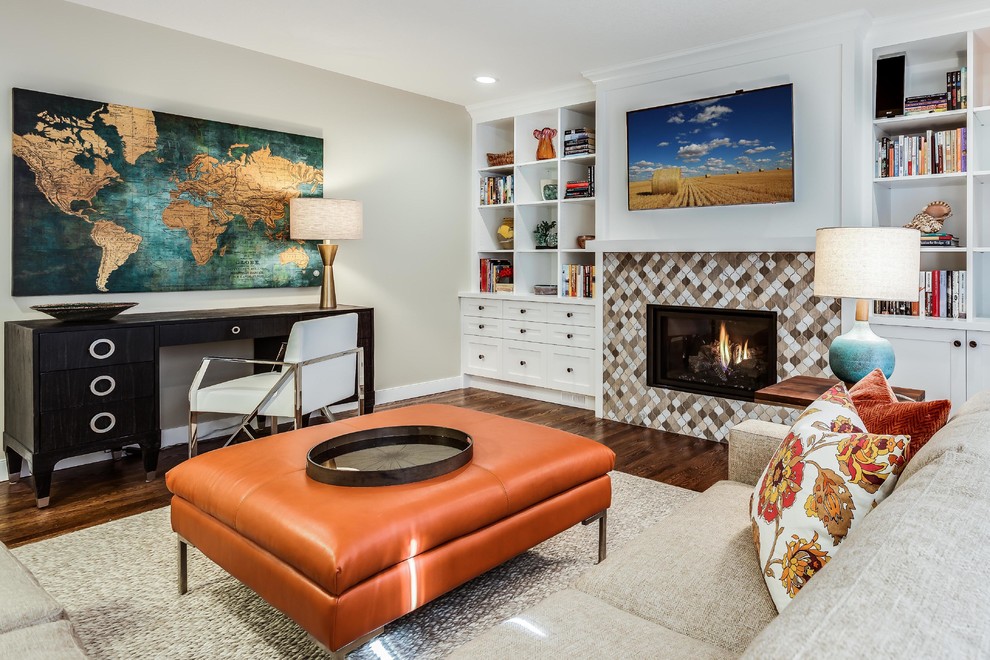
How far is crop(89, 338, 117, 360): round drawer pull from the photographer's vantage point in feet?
10.2

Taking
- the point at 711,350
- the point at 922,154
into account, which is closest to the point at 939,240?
the point at 922,154

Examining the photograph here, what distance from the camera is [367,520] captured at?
1.61 metres

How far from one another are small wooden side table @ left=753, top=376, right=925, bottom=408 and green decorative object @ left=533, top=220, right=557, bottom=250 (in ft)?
8.71

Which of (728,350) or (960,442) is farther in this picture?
(728,350)

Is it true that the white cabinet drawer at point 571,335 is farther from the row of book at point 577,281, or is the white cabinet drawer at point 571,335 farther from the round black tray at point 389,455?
the round black tray at point 389,455

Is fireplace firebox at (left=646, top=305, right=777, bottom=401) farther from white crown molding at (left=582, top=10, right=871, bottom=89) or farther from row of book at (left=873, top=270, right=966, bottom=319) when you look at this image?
white crown molding at (left=582, top=10, right=871, bottom=89)

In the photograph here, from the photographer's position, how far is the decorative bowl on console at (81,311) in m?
3.04

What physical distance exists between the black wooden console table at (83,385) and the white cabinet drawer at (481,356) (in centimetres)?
248

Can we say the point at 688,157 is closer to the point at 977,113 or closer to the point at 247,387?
the point at 977,113

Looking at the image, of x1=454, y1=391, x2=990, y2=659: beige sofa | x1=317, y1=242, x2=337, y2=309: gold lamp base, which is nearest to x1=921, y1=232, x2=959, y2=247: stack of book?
x1=454, y1=391, x2=990, y2=659: beige sofa

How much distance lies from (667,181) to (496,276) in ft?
6.05

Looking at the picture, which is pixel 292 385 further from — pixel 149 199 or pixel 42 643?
pixel 42 643

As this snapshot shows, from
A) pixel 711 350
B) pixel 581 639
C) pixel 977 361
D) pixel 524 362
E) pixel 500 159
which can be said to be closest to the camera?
pixel 581 639

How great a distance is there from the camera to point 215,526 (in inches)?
73.4
